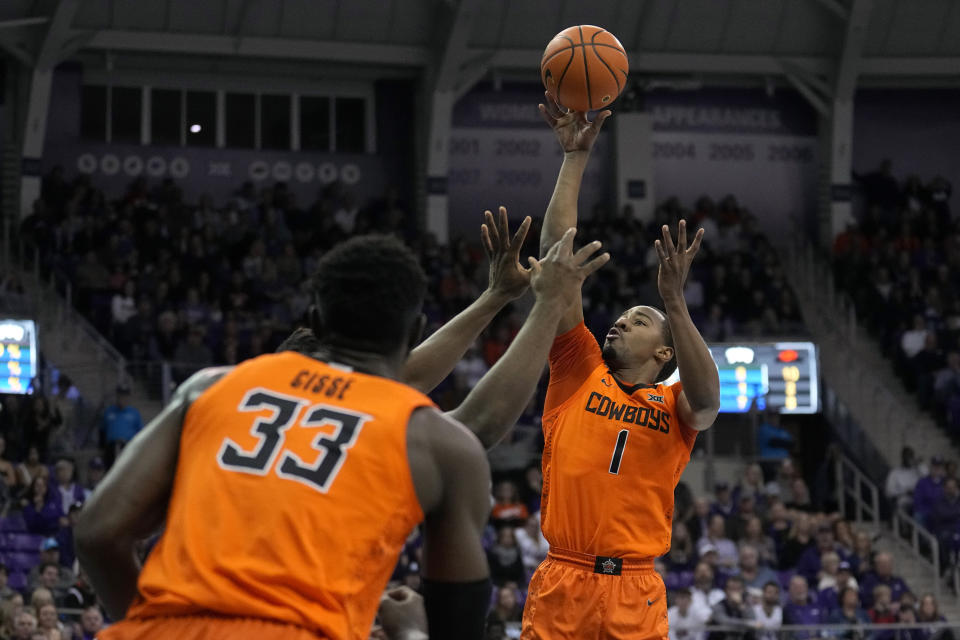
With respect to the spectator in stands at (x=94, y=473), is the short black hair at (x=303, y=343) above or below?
above

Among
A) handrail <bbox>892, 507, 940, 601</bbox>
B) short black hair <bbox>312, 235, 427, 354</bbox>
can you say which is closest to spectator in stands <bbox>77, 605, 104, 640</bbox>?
short black hair <bbox>312, 235, 427, 354</bbox>

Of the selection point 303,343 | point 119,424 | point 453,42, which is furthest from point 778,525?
point 303,343

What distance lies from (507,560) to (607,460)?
27.2 ft

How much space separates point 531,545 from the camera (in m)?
14.2

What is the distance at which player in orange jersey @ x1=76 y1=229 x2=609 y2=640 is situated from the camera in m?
2.79

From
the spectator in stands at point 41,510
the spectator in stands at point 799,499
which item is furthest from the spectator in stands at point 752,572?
the spectator in stands at point 41,510

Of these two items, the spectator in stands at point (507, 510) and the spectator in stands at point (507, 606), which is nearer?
the spectator in stands at point (507, 606)

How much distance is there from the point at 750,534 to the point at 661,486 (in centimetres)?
994

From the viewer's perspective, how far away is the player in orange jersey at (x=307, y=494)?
9.14 feet

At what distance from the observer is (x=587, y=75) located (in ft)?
19.2

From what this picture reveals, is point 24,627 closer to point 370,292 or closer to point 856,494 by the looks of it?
point 370,292

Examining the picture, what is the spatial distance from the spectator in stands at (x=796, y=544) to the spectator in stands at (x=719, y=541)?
622mm

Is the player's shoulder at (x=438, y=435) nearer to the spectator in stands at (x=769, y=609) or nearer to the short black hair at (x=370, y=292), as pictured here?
the short black hair at (x=370, y=292)

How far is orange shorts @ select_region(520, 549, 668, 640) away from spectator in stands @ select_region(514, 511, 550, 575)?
8388 mm
